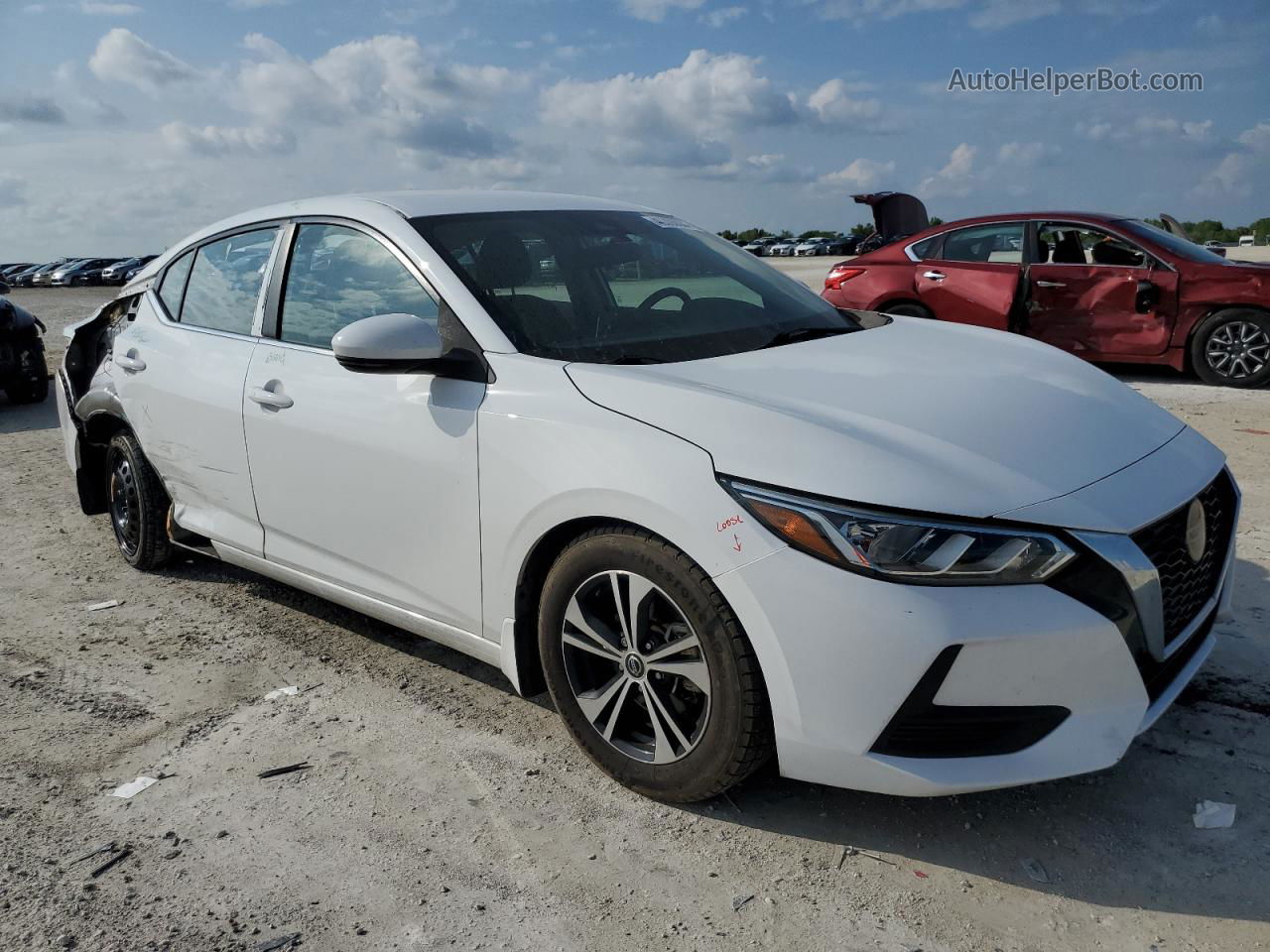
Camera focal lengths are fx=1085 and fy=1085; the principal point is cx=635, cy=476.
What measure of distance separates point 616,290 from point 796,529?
4.60ft

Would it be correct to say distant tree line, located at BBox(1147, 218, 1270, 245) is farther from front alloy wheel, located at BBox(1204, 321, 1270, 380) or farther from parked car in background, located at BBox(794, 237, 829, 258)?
front alloy wheel, located at BBox(1204, 321, 1270, 380)

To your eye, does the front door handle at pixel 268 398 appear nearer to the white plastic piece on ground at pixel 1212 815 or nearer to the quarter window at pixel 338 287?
the quarter window at pixel 338 287

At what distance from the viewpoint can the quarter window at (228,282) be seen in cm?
397

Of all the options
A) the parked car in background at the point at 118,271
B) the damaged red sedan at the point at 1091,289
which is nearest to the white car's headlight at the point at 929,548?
the damaged red sedan at the point at 1091,289

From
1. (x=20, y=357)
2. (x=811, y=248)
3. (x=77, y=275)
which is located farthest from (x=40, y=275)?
(x=20, y=357)

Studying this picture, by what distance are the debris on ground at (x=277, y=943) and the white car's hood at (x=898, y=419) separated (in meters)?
1.40

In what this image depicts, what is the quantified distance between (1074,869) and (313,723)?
221cm

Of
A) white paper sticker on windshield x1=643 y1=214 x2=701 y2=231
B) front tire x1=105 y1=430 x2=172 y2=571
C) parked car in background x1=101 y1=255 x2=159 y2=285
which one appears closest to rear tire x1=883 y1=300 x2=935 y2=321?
white paper sticker on windshield x1=643 y1=214 x2=701 y2=231

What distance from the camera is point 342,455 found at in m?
3.36

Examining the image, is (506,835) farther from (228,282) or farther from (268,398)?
(228,282)

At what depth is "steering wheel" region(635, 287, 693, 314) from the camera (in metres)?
3.48

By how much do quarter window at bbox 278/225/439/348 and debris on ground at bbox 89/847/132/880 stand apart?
1628 mm

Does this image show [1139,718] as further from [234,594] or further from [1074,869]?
[234,594]

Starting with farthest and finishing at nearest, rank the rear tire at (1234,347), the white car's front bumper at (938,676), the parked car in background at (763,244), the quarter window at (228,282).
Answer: the parked car in background at (763,244) < the rear tire at (1234,347) < the quarter window at (228,282) < the white car's front bumper at (938,676)
